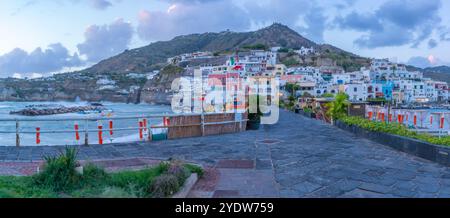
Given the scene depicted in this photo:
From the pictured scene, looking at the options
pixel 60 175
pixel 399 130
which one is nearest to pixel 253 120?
pixel 399 130

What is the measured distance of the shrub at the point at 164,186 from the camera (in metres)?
3.56

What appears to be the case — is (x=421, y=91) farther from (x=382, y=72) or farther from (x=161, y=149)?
(x=161, y=149)

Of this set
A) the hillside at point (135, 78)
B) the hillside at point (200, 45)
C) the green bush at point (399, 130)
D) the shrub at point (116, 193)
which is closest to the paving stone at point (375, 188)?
the green bush at point (399, 130)

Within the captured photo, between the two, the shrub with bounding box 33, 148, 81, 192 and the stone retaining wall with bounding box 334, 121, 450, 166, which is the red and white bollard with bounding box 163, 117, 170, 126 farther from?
the stone retaining wall with bounding box 334, 121, 450, 166

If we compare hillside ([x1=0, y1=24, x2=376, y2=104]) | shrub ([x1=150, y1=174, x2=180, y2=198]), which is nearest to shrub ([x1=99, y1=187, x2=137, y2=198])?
shrub ([x1=150, y1=174, x2=180, y2=198])

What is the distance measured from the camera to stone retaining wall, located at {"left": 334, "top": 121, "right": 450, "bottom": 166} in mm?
5438

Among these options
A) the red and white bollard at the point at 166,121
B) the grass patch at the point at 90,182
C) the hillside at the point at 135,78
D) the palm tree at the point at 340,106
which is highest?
the hillside at the point at 135,78

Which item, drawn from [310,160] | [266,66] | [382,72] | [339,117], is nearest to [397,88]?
[382,72]

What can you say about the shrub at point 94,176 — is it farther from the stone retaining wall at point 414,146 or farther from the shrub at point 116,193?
the stone retaining wall at point 414,146

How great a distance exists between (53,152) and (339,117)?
34.4 ft

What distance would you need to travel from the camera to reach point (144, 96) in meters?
101

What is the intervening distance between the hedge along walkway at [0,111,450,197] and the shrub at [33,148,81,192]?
1523 millimetres

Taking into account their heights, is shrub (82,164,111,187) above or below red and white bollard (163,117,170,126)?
below

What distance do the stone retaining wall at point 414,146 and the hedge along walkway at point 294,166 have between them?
165 mm
